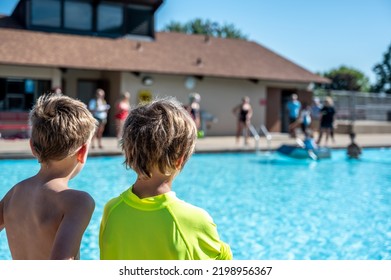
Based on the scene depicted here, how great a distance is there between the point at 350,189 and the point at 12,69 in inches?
524

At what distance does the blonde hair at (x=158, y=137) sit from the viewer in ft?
5.94

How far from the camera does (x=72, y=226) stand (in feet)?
5.89

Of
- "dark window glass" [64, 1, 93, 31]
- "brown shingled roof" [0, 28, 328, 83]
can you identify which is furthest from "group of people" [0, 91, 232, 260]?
"dark window glass" [64, 1, 93, 31]

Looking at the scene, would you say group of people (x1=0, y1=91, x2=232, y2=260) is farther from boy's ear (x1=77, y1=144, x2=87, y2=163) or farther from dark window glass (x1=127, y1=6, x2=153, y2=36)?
dark window glass (x1=127, y1=6, x2=153, y2=36)

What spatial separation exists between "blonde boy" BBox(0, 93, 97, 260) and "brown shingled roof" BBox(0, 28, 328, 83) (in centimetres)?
1703

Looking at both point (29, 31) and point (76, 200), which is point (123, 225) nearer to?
point (76, 200)

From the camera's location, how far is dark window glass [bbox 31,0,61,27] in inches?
792

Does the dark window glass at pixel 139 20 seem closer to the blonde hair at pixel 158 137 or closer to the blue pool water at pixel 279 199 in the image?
the blue pool water at pixel 279 199

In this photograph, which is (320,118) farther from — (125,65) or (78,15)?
(78,15)

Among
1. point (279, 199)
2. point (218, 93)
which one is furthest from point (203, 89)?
point (279, 199)

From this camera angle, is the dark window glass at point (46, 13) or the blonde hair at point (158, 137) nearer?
the blonde hair at point (158, 137)

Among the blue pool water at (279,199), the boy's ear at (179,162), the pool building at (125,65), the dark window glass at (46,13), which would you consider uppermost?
the dark window glass at (46,13)

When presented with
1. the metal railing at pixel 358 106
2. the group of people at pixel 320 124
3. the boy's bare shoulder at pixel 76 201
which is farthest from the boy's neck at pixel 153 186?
the metal railing at pixel 358 106

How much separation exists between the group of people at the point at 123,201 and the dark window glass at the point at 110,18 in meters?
20.4
